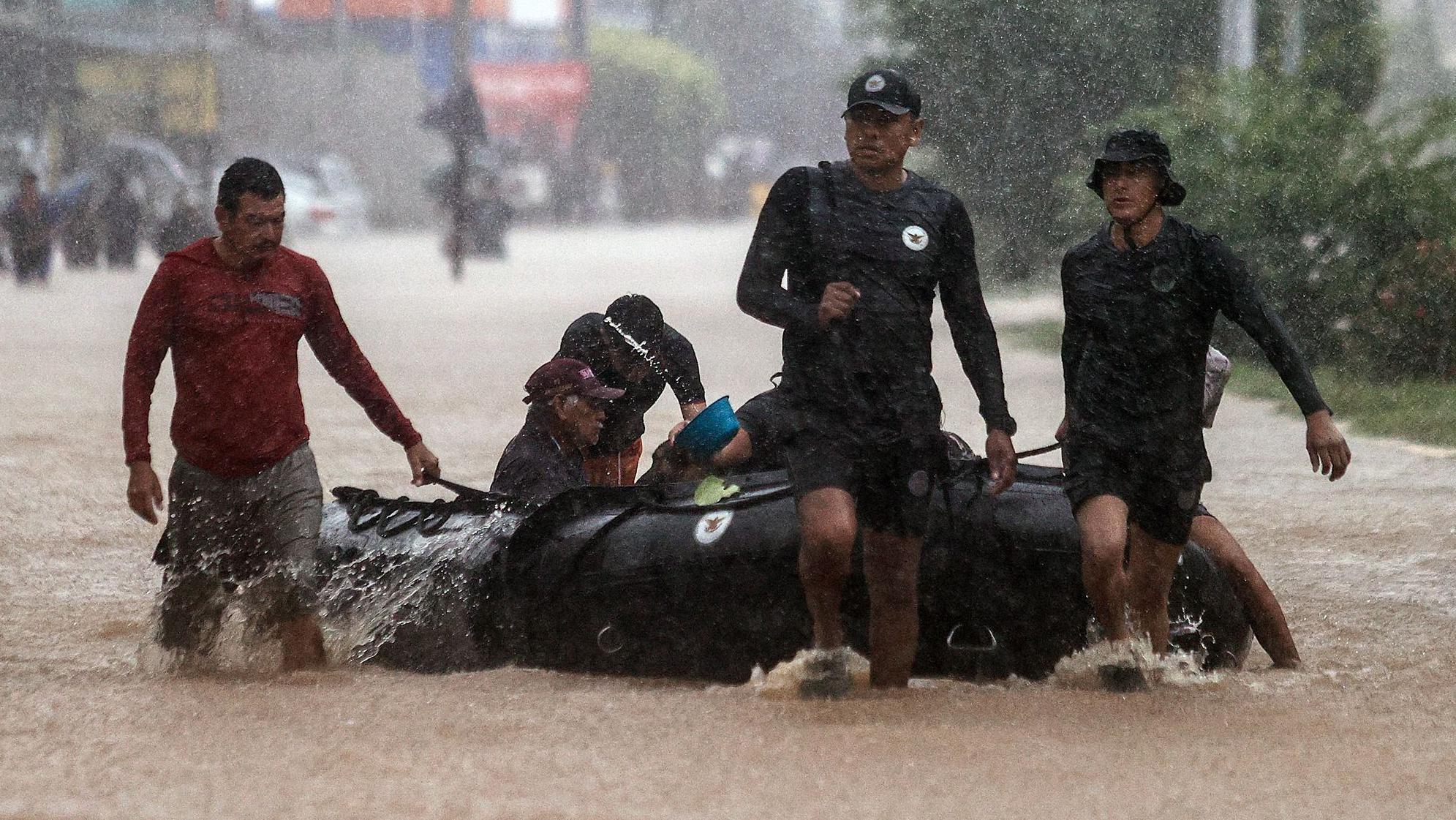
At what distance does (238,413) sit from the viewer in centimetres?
567

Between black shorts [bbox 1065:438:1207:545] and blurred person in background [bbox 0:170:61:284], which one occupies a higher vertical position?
black shorts [bbox 1065:438:1207:545]

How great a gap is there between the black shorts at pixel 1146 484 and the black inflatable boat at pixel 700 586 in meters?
0.24

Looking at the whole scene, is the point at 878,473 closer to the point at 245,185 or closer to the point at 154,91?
the point at 245,185

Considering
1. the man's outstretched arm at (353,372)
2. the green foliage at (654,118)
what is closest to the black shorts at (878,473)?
Result: the man's outstretched arm at (353,372)

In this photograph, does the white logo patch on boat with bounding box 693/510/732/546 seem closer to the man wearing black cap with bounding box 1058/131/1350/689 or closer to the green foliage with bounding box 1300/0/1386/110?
the man wearing black cap with bounding box 1058/131/1350/689

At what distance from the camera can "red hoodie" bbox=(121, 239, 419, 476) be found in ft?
18.5

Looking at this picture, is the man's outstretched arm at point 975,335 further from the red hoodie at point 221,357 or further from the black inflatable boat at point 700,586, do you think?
the red hoodie at point 221,357

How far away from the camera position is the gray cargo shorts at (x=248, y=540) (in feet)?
18.7

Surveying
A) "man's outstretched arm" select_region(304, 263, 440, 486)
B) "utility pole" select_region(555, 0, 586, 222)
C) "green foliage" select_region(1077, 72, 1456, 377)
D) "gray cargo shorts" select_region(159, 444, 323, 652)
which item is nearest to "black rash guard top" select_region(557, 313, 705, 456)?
"man's outstretched arm" select_region(304, 263, 440, 486)

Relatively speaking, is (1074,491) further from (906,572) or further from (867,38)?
(867,38)

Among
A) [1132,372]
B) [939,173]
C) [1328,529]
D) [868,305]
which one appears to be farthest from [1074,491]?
[939,173]

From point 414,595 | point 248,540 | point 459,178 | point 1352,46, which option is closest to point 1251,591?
point 414,595

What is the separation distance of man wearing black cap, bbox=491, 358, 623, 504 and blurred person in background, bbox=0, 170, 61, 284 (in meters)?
23.2

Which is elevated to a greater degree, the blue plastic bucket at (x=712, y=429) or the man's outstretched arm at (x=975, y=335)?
the man's outstretched arm at (x=975, y=335)
